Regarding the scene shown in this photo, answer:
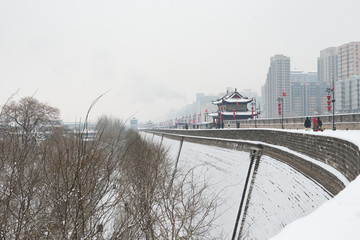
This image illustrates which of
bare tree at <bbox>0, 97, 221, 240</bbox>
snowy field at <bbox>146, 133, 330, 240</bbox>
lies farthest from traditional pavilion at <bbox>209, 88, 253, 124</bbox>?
bare tree at <bbox>0, 97, 221, 240</bbox>

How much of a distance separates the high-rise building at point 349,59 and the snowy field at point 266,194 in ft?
241

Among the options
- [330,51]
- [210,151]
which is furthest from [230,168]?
[330,51]

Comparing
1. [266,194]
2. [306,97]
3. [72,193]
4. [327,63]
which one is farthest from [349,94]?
[72,193]

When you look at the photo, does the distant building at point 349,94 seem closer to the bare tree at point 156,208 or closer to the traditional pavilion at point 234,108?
the traditional pavilion at point 234,108

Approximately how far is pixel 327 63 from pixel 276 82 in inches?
1216

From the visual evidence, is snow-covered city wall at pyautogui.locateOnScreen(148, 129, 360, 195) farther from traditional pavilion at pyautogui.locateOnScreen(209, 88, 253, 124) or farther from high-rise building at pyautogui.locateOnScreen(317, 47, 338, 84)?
high-rise building at pyautogui.locateOnScreen(317, 47, 338, 84)

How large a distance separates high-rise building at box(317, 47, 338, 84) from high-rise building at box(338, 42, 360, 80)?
1025 inches

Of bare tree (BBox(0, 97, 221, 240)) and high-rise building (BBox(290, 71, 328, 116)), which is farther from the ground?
high-rise building (BBox(290, 71, 328, 116))

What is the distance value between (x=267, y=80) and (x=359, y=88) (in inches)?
1789

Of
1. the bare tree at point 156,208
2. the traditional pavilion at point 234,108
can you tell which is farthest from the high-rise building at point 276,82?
the bare tree at point 156,208

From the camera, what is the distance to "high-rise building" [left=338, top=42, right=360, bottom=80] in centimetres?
7838

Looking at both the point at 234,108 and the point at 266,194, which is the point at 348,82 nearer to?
the point at 234,108

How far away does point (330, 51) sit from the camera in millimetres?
114125

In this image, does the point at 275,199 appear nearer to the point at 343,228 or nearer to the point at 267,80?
the point at 343,228
